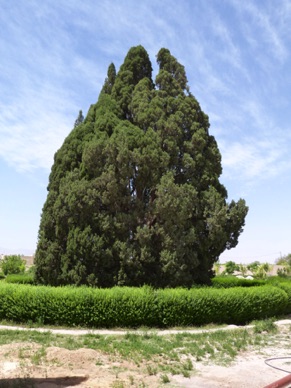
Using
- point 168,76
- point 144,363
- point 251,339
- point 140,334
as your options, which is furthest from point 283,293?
point 168,76

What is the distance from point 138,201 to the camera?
583 inches

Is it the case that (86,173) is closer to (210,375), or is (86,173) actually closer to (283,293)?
(283,293)

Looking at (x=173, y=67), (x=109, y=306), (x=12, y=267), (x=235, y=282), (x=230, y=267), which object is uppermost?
(x=173, y=67)

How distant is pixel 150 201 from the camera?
1517 cm

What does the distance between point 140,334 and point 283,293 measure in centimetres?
668

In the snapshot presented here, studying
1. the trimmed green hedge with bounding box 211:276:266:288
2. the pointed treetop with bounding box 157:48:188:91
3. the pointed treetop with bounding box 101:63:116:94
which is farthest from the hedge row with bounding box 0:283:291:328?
the pointed treetop with bounding box 101:63:116:94

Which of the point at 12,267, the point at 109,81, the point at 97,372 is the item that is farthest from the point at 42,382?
the point at 12,267

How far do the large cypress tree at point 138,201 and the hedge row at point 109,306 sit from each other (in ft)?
6.14

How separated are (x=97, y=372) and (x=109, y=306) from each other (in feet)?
15.4

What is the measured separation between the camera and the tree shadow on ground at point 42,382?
6102 mm

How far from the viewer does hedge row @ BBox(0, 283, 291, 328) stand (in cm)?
1154

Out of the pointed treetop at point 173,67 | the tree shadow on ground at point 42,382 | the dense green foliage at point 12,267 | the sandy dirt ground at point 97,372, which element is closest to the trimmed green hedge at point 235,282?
the pointed treetop at point 173,67

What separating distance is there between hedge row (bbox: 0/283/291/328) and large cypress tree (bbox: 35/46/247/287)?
187cm

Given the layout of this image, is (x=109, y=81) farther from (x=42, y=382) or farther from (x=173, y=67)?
(x=42, y=382)
